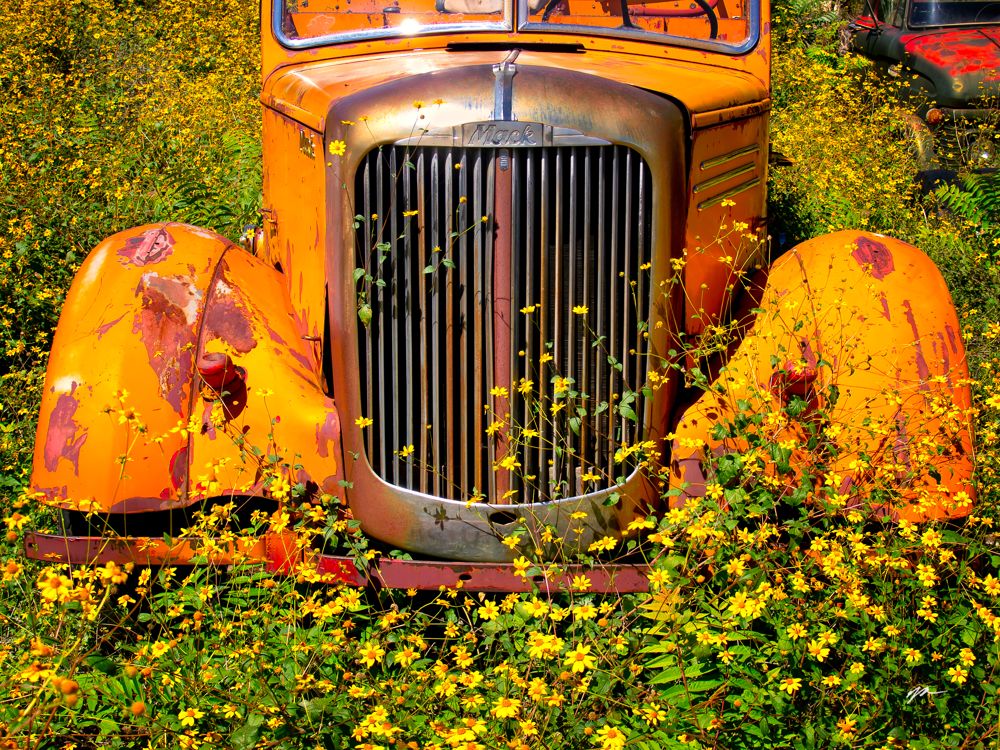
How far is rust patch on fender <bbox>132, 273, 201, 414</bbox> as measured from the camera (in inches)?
134

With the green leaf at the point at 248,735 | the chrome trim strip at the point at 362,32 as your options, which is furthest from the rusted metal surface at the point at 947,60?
the green leaf at the point at 248,735

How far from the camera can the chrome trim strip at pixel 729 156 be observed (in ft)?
12.2

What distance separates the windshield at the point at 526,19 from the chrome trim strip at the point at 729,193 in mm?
572

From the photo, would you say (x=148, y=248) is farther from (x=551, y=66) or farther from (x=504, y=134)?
(x=551, y=66)

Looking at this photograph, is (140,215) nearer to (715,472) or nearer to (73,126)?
(73,126)

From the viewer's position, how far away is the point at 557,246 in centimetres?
313

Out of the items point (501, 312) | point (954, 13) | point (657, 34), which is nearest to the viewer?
point (501, 312)

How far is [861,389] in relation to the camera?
3447 mm

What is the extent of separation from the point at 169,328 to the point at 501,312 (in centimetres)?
114

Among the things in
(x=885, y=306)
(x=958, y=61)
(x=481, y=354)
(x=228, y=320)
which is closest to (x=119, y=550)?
(x=228, y=320)

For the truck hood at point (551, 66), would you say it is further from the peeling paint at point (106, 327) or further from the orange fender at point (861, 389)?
the peeling paint at point (106, 327)

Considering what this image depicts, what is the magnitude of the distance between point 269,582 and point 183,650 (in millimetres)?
286

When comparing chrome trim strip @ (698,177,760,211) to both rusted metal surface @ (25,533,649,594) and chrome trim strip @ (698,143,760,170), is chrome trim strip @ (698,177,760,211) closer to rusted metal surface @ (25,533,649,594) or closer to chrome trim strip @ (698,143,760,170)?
chrome trim strip @ (698,143,760,170)

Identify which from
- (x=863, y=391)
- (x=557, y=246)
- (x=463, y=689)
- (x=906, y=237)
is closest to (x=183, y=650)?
(x=463, y=689)
